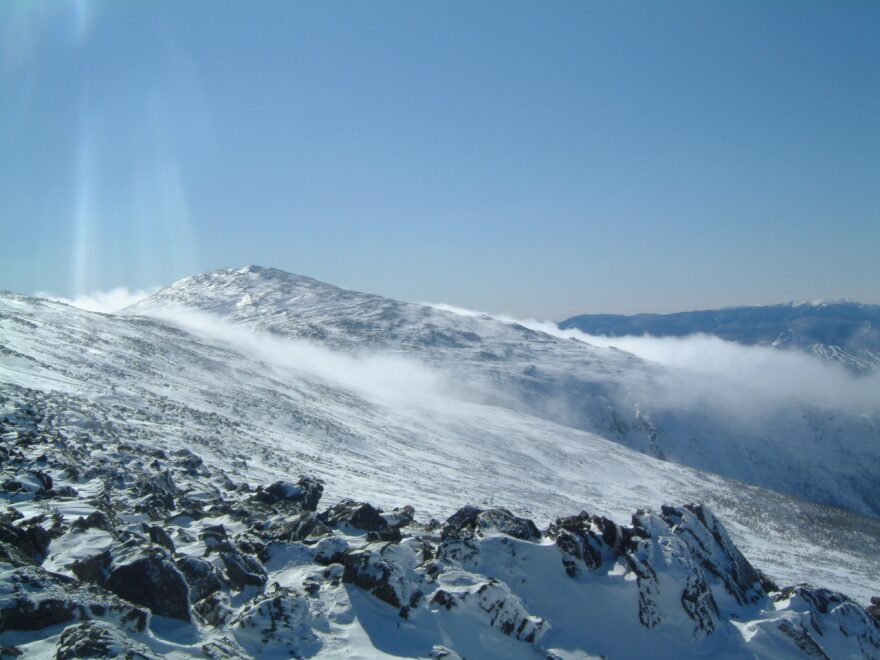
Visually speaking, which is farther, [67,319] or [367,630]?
[67,319]

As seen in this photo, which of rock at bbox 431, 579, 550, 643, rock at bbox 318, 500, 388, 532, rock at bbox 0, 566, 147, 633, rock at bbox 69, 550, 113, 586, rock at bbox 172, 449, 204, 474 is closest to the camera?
rock at bbox 0, 566, 147, 633

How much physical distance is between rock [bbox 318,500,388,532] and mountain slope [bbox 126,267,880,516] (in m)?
102

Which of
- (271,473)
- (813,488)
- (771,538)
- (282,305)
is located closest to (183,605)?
(271,473)

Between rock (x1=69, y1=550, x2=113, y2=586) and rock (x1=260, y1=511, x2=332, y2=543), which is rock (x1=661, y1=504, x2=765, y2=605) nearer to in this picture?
rock (x1=260, y1=511, x2=332, y2=543)

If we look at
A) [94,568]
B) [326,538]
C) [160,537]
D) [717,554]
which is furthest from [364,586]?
[717,554]

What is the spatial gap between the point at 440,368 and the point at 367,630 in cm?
13439

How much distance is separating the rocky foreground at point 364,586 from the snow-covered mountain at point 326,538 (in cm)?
4

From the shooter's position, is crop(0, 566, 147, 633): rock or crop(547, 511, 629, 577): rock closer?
crop(0, 566, 147, 633): rock

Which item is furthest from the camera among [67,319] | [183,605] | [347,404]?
[347,404]

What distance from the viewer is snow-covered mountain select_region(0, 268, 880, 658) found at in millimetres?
9547

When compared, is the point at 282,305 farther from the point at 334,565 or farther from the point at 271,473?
the point at 334,565

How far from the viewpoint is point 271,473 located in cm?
3184

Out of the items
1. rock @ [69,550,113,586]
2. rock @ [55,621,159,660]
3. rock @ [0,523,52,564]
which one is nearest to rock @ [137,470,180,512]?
rock @ [0,523,52,564]

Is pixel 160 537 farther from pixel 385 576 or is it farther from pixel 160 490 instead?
pixel 160 490
